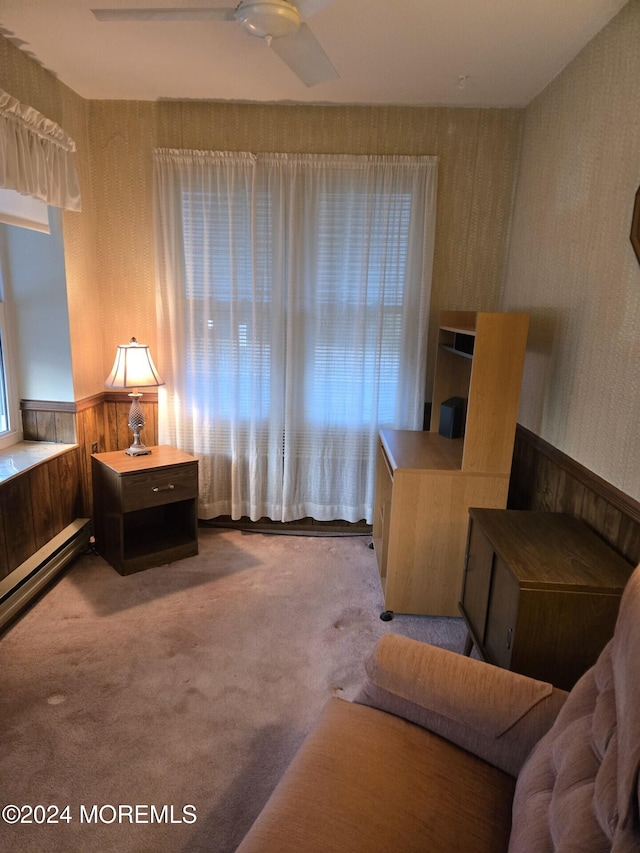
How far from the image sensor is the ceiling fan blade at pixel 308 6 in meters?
1.54

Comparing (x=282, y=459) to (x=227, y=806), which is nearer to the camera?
(x=227, y=806)

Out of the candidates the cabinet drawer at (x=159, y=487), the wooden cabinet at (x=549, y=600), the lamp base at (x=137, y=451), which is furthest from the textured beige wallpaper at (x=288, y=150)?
the wooden cabinet at (x=549, y=600)

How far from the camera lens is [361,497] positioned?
3408mm

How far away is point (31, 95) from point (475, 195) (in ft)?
7.78

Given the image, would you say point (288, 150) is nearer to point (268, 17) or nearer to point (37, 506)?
point (268, 17)

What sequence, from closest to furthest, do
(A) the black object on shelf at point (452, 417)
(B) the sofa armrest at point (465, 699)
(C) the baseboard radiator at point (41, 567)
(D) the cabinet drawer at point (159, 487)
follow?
1. (B) the sofa armrest at point (465, 699)
2. (C) the baseboard radiator at point (41, 567)
3. (D) the cabinet drawer at point (159, 487)
4. (A) the black object on shelf at point (452, 417)

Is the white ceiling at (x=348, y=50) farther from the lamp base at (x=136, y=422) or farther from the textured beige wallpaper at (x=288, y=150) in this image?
the lamp base at (x=136, y=422)

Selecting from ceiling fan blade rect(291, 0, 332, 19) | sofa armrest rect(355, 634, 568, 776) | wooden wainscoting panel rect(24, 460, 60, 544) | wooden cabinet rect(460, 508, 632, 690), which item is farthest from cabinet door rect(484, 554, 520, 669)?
wooden wainscoting panel rect(24, 460, 60, 544)

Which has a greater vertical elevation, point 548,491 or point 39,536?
point 548,491

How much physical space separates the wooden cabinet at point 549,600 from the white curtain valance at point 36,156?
2498 millimetres

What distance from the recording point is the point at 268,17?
1593 millimetres

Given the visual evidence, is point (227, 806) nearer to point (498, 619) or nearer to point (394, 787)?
point (394, 787)

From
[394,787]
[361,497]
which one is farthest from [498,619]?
[361,497]

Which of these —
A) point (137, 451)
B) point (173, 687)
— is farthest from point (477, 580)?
point (137, 451)
